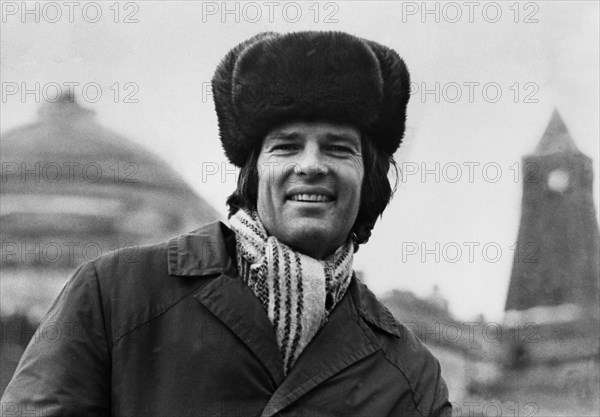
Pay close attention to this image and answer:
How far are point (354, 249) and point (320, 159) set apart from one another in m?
0.28

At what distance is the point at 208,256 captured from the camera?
218 centimetres

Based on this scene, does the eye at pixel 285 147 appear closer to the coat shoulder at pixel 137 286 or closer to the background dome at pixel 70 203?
the coat shoulder at pixel 137 286

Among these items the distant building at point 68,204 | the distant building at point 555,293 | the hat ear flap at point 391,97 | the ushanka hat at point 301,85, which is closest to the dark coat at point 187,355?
the ushanka hat at point 301,85

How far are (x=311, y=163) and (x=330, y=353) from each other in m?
0.39

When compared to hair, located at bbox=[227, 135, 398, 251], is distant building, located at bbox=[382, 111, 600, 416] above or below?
below

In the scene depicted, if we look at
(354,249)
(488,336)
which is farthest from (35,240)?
(354,249)

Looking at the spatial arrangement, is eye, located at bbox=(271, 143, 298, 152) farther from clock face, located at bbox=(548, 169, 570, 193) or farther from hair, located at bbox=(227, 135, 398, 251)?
clock face, located at bbox=(548, 169, 570, 193)

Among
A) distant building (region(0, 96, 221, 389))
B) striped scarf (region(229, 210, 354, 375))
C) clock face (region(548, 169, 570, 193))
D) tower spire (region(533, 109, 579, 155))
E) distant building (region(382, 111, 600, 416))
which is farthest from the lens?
distant building (region(0, 96, 221, 389))

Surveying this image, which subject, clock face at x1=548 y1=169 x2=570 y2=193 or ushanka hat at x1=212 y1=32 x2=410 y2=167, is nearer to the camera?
ushanka hat at x1=212 y1=32 x2=410 y2=167

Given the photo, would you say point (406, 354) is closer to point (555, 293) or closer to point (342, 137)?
point (342, 137)

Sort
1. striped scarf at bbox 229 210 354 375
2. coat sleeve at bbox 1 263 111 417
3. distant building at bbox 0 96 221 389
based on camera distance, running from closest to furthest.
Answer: coat sleeve at bbox 1 263 111 417 → striped scarf at bbox 229 210 354 375 → distant building at bbox 0 96 221 389

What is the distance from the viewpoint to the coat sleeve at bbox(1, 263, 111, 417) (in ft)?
6.25

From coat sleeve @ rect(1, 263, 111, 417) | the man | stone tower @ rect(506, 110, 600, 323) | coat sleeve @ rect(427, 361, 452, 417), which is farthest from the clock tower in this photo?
coat sleeve @ rect(1, 263, 111, 417)

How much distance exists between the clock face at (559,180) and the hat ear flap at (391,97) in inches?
157
